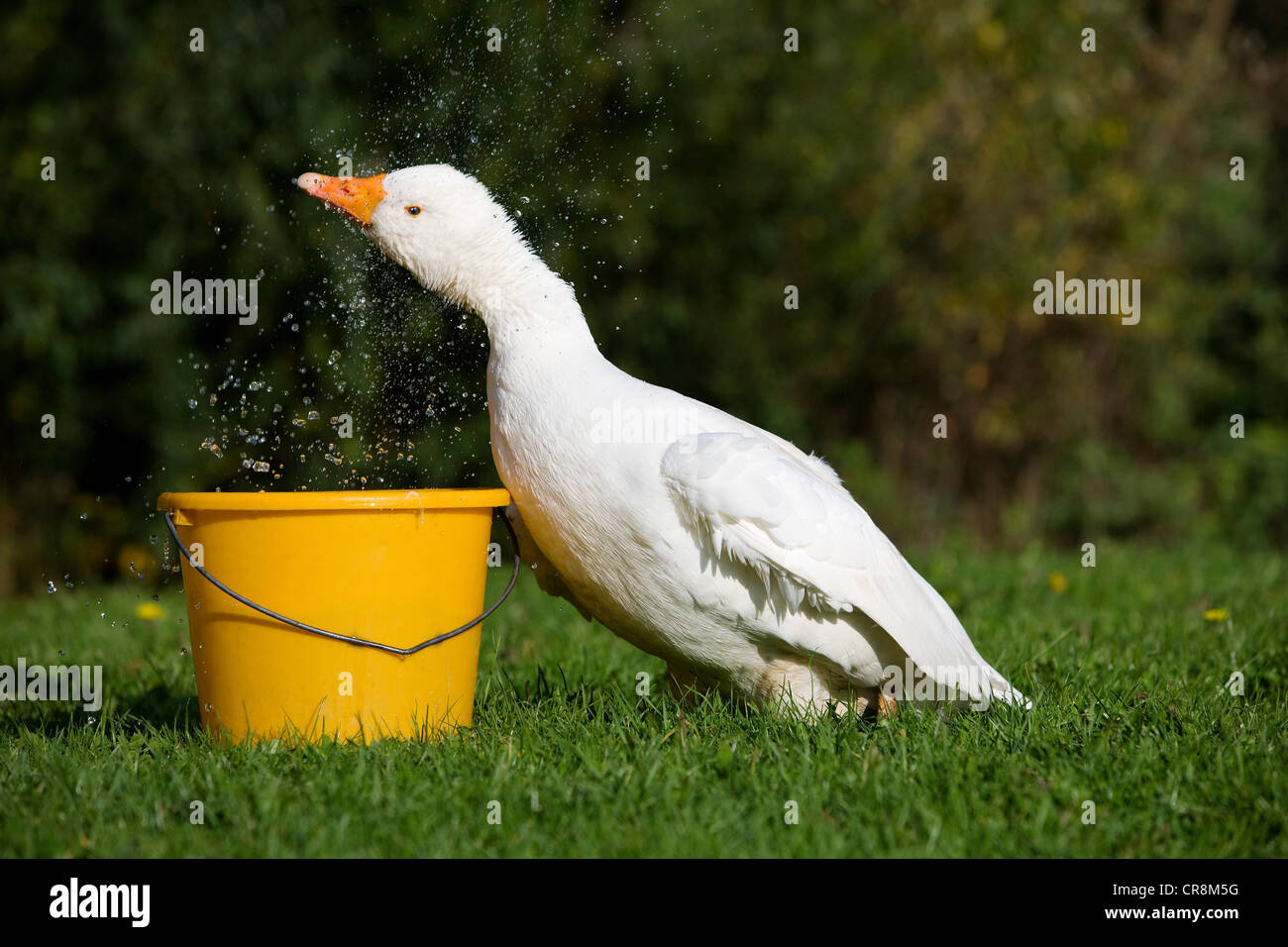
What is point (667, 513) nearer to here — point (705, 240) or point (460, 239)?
point (460, 239)

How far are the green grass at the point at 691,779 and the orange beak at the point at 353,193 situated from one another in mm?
1315

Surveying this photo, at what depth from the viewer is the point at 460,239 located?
2.97m

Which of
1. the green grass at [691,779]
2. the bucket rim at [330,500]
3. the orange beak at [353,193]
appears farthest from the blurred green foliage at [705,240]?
the green grass at [691,779]

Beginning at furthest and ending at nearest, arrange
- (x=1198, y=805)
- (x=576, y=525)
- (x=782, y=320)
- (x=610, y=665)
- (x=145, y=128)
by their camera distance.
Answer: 1. (x=782, y=320)
2. (x=145, y=128)
3. (x=610, y=665)
4. (x=576, y=525)
5. (x=1198, y=805)

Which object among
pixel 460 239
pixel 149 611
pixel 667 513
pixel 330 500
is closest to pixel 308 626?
pixel 330 500

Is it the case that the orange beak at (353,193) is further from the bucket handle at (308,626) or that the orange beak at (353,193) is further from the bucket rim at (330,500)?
the bucket handle at (308,626)

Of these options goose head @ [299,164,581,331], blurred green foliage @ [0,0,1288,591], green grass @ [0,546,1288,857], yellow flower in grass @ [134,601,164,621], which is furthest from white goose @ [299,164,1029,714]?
yellow flower in grass @ [134,601,164,621]

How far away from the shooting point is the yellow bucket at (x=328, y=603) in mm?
2719

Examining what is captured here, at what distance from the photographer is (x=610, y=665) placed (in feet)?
13.1
